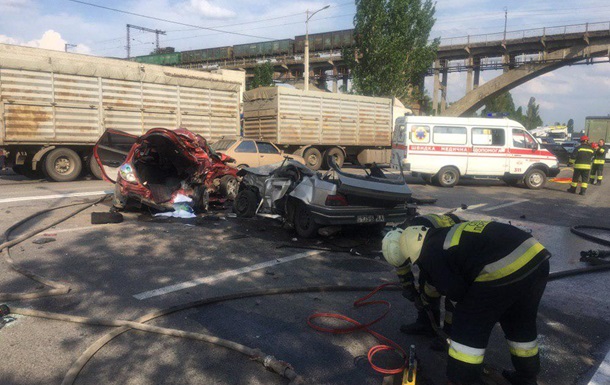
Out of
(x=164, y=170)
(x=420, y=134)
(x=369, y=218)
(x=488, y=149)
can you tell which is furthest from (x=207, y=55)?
(x=369, y=218)

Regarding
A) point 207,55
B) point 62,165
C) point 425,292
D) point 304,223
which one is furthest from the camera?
point 207,55

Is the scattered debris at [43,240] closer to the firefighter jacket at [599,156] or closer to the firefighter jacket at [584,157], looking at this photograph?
the firefighter jacket at [584,157]

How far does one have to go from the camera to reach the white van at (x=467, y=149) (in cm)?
1462

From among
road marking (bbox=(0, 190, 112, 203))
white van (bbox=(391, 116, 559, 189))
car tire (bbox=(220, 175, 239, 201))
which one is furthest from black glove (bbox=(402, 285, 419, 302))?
white van (bbox=(391, 116, 559, 189))

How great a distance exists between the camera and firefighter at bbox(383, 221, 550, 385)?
261 cm

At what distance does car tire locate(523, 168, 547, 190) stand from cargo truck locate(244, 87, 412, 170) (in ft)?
23.7

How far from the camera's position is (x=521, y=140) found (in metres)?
14.8

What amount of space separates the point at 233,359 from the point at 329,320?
1.07 m

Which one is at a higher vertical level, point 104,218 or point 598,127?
point 598,127

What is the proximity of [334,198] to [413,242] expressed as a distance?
12.6ft

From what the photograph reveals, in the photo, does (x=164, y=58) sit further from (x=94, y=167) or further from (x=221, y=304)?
(x=221, y=304)

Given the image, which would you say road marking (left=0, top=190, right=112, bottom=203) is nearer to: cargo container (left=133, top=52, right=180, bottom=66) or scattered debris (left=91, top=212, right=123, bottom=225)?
scattered debris (left=91, top=212, right=123, bottom=225)

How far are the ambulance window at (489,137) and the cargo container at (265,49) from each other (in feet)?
147

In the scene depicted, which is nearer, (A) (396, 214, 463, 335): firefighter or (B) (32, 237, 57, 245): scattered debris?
(A) (396, 214, 463, 335): firefighter
